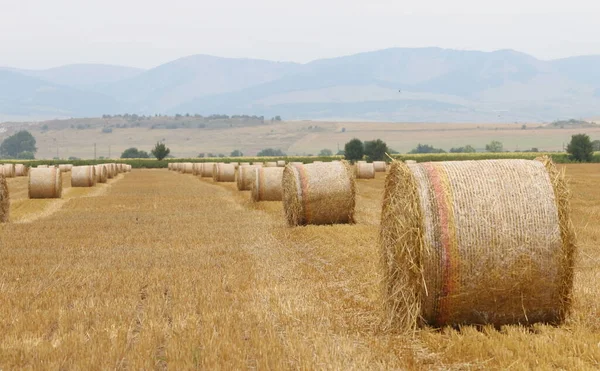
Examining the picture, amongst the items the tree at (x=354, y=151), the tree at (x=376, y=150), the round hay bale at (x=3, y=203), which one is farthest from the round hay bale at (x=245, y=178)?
the tree at (x=354, y=151)

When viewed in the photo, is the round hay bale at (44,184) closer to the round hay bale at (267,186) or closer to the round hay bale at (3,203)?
the round hay bale at (3,203)

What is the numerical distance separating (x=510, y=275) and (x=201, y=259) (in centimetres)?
713

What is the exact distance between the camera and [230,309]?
9891 mm

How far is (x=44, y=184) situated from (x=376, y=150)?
6548cm

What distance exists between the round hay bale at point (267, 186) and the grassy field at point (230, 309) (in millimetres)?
7664

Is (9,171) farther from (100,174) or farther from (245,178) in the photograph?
(245,178)

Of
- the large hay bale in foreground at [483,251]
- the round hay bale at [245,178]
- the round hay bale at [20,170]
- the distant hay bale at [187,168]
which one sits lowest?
the distant hay bale at [187,168]

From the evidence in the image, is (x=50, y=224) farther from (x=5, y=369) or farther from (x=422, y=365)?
(x=422, y=365)

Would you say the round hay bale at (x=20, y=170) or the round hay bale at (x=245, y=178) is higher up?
the round hay bale at (x=245, y=178)

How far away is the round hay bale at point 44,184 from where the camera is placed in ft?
105

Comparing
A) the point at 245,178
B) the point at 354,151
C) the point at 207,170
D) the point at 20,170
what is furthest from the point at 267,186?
the point at 354,151

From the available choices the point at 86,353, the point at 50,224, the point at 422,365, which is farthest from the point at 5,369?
the point at 50,224

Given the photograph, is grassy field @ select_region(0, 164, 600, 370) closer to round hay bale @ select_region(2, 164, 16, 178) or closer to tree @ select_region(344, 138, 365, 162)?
round hay bale @ select_region(2, 164, 16, 178)

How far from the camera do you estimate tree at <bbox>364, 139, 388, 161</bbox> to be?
307ft
